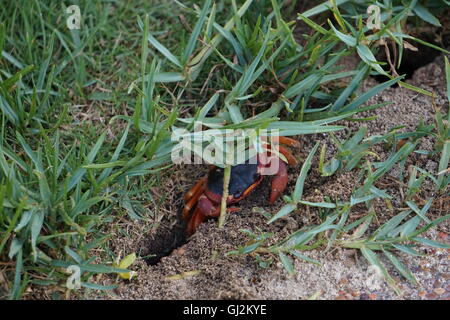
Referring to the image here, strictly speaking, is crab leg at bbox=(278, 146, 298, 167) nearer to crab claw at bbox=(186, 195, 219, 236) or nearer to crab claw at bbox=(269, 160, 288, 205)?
crab claw at bbox=(269, 160, 288, 205)

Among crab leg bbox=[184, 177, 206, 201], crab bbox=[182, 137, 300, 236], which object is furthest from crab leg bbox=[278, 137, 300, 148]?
crab leg bbox=[184, 177, 206, 201]

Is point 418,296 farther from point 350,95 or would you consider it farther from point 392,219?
point 350,95

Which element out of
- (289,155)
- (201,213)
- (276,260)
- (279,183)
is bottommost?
(276,260)

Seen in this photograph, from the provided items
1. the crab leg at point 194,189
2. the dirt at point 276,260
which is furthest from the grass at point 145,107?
the crab leg at point 194,189

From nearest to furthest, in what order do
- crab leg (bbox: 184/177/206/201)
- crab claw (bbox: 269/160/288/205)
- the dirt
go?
the dirt, crab claw (bbox: 269/160/288/205), crab leg (bbox: 184/177/206/201)

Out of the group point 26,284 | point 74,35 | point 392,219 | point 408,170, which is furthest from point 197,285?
point 74,35

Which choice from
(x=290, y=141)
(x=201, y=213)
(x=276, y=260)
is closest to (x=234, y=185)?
(x=201, y=213)

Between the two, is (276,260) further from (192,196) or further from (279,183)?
(192,196)
